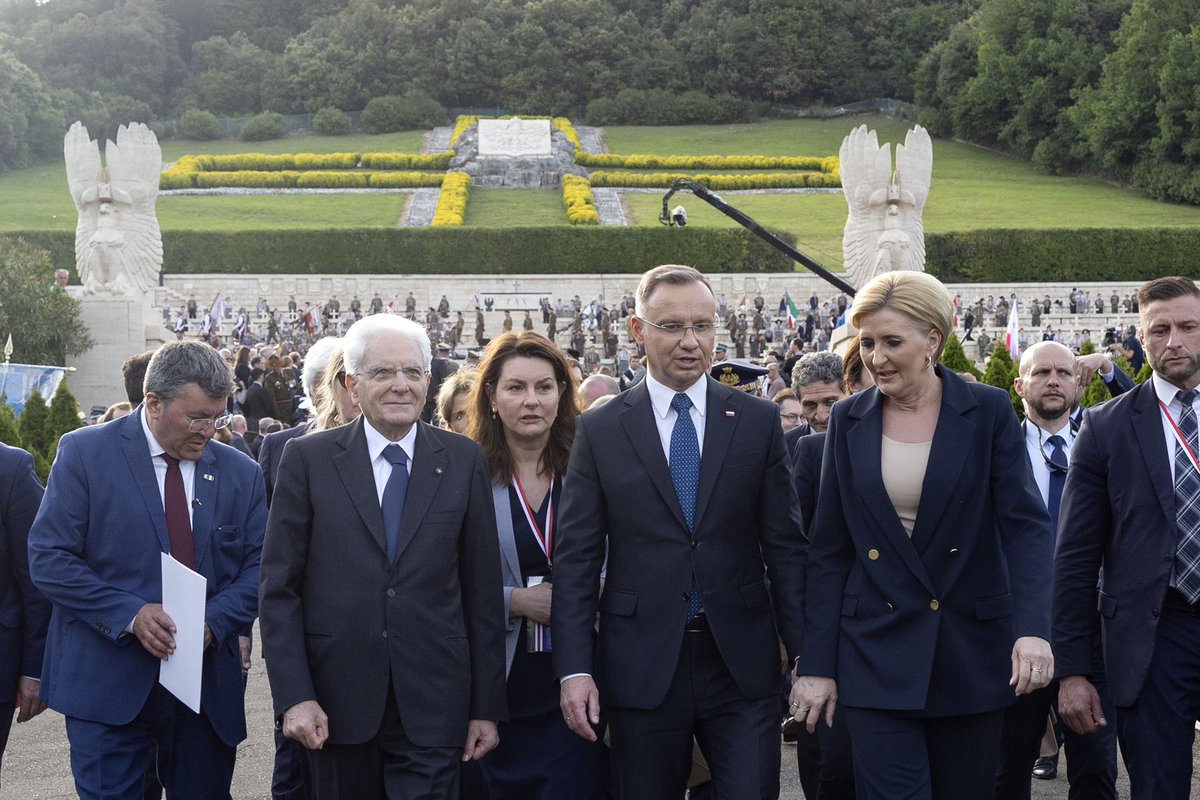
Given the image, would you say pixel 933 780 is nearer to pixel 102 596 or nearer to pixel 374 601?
pixel 374 601

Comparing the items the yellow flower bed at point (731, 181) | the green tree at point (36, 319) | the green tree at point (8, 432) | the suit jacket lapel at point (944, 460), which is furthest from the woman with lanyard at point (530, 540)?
the yellow flower bed at point (731, 181)

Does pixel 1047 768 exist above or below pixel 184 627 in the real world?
below

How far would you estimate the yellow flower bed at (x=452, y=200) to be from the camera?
37.2 m

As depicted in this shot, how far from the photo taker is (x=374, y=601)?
3137mm

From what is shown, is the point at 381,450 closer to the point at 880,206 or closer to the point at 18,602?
the point at 18,602

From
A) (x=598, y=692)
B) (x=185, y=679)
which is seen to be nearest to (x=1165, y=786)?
(x=598, y=692)

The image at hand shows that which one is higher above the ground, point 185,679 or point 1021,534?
point 1021,534

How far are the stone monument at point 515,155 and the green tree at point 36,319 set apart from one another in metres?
26.2

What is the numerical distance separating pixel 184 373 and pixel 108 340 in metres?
17.7

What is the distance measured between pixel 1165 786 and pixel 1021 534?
750mm

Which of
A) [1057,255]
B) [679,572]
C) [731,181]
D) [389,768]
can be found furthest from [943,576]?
[731,181]

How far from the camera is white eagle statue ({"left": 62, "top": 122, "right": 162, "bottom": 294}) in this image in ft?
65.2

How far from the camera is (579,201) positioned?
39.4 meters

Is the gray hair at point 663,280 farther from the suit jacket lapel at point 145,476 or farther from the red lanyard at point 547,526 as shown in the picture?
the suit jacket lapel at point 145,476
